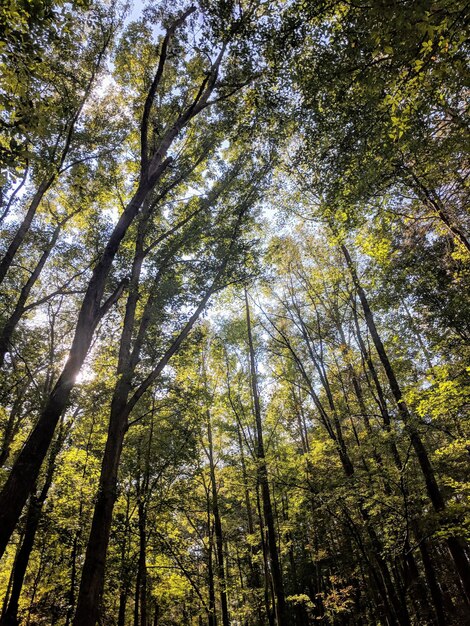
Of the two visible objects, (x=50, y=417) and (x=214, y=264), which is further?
(x=214, y=264)

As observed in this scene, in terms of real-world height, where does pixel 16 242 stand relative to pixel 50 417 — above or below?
above

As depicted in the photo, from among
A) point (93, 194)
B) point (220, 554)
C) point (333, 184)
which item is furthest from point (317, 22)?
point (220, 554)

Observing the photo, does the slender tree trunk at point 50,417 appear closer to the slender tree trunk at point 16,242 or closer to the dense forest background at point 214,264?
the dense forest background at point 214,264

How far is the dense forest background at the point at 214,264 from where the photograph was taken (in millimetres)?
4836

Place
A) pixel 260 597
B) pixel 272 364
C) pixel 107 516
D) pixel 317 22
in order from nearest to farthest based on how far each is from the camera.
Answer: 1. pixel 317 22
2. pixel 107 516
3. pixel 260 597
4. pixel 272 364

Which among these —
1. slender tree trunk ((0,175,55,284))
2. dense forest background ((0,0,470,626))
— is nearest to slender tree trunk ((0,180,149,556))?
dense forest background ((0,0,470,626))

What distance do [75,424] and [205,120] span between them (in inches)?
493

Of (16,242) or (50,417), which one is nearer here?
(50,417)

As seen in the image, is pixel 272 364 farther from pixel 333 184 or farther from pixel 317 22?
pixel 317 22

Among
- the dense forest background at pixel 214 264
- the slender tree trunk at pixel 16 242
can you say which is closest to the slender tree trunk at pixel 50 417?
the dense forest background at pixel 214 264

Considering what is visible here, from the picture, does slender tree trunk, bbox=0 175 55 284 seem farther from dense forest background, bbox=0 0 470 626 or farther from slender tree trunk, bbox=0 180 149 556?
slender tree trunk, bbox=0 180 149 556

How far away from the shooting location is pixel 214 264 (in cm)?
923

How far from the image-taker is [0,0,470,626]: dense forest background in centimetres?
484

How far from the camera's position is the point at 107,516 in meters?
6.17
